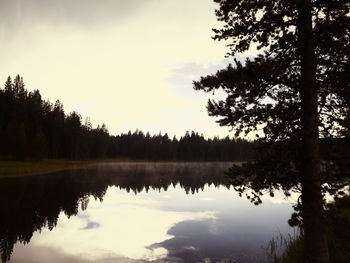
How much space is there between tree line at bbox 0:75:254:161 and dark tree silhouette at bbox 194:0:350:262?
3.26 ft

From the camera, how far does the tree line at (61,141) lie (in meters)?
70.1

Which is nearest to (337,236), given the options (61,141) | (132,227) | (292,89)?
(292,89)

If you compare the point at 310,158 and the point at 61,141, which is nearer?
the point at 310,158

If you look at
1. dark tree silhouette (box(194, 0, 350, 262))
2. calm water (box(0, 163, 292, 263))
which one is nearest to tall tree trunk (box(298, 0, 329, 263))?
dark tree silhouette (box(194, 0, 350, 262))

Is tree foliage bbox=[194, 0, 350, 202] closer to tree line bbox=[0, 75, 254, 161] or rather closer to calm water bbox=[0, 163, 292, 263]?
tree line bbox=[0, 75, 254, 161]

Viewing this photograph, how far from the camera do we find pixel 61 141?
109 metres

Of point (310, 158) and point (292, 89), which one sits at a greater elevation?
point (292, 89)

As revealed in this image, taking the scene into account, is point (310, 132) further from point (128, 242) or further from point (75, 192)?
point (75, 192)

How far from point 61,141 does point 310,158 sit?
10947cm

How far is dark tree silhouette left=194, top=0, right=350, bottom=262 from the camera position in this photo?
8641 millimetres

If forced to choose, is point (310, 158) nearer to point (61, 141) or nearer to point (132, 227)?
point (132, 227)

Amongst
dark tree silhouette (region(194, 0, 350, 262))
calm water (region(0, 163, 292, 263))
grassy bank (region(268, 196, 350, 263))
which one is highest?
dark tree silhouette (region(194, 0, 350, 262))

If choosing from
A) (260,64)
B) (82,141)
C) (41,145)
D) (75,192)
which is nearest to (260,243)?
(260,64)

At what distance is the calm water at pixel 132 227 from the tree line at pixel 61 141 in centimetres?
716
